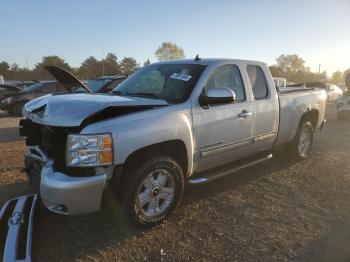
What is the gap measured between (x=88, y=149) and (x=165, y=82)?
5.68 feet

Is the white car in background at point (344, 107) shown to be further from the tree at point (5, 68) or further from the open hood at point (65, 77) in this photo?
the tree at point (5, 68)

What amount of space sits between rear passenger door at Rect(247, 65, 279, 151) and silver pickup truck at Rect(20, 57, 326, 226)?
0.02 metres

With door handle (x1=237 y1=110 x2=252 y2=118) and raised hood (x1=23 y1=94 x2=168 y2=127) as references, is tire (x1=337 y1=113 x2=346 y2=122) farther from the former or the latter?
raised hood (x1=23 y1=94 x2=168 y2=127)

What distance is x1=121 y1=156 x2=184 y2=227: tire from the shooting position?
3816 millimetres

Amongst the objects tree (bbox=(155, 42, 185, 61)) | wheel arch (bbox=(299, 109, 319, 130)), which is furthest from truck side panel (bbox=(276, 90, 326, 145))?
tree (bbox=(155, 42, 185, 61))

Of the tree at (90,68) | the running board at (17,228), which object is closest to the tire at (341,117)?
the running board at (17,228)

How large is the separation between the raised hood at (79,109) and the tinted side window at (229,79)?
3.35 ft

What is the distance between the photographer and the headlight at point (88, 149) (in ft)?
11.4

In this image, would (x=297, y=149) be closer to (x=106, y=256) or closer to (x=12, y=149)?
(x=106, y=256)

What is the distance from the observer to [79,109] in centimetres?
365

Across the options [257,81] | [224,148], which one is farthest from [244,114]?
[257,81]

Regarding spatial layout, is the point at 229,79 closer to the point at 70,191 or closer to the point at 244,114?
the point at 244,114

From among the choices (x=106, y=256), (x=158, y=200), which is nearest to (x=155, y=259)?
(x=106, y=256)

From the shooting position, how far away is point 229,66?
205 inches
